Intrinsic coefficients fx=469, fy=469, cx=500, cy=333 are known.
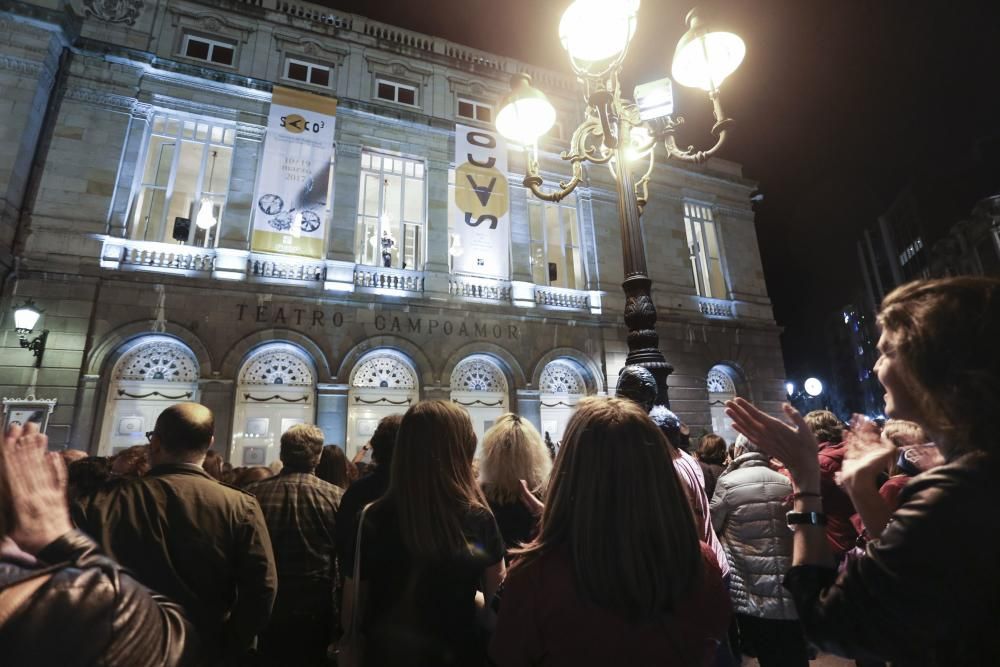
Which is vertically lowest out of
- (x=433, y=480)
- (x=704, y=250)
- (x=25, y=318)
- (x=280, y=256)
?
(x=433, y=480)

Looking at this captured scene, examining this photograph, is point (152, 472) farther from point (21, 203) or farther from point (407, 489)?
point (21, 203)

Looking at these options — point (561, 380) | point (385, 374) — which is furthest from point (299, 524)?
point (561, 380)

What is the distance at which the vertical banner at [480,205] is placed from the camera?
1044cm

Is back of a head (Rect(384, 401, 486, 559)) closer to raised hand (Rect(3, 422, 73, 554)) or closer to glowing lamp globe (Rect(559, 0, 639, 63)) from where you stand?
raised hand (Rect(3, 422, 73, 554))

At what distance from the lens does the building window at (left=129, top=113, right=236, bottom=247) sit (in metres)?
11.0

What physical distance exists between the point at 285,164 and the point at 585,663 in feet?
37.2

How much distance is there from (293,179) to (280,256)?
1936mm

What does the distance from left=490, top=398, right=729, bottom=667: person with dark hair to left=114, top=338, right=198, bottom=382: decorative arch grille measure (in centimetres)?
1085

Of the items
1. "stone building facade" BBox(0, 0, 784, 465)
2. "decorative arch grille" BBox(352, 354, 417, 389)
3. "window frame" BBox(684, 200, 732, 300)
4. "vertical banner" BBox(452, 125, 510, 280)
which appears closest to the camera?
"stone building facade" BBox(0, 0, 784, 465)

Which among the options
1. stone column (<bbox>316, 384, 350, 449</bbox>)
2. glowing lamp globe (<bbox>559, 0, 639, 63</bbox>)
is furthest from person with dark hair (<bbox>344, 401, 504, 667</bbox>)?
stone column (<bbox>316, 384, 350, 449</bbox>)

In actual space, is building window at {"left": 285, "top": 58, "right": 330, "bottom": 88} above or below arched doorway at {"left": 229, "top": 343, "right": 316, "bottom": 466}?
above

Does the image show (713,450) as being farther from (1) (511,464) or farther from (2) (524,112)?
(2) (524,112)

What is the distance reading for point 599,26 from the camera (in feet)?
15.6

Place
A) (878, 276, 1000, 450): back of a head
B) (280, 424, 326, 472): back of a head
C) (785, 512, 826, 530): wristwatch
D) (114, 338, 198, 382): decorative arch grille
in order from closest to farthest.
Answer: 1. (878, 276, 1000, 450): back of a head
2. (785, 512, 826, 530): wristwatch
3. (280, 424, 326, 472): back of a head
4. (114, 338, 198, 382): decorative arch grille
